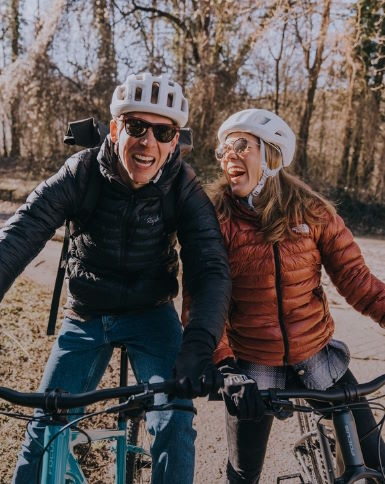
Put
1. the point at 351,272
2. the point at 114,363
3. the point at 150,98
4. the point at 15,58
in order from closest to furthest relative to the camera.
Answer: the point at 150,98 → the point at 351,272 → the point at 114,363 → the point at 15,58

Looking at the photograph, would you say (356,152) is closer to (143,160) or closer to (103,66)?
(103,66)

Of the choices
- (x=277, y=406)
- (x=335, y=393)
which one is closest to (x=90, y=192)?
(x=277, y=406)

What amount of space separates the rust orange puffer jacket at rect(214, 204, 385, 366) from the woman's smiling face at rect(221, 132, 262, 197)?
0.16 meters

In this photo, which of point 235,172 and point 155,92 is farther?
point 235,172

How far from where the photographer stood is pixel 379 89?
42.2ft

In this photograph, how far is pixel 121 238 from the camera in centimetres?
238

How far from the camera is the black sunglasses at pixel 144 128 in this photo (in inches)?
91.0

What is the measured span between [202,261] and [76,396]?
85 centimetres

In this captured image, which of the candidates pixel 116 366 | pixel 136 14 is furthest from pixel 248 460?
pixel 136 14

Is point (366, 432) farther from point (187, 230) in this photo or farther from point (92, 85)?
point (92, 85)

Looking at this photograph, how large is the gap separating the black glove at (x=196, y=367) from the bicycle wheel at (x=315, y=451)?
98cm

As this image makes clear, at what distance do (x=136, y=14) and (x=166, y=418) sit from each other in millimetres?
14970

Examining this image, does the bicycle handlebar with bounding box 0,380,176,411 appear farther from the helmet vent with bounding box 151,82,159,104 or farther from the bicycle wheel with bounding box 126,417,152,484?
the helmet vent with bounding box 151,82,159,104

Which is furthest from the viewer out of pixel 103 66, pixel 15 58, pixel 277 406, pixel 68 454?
pixel 15 58
